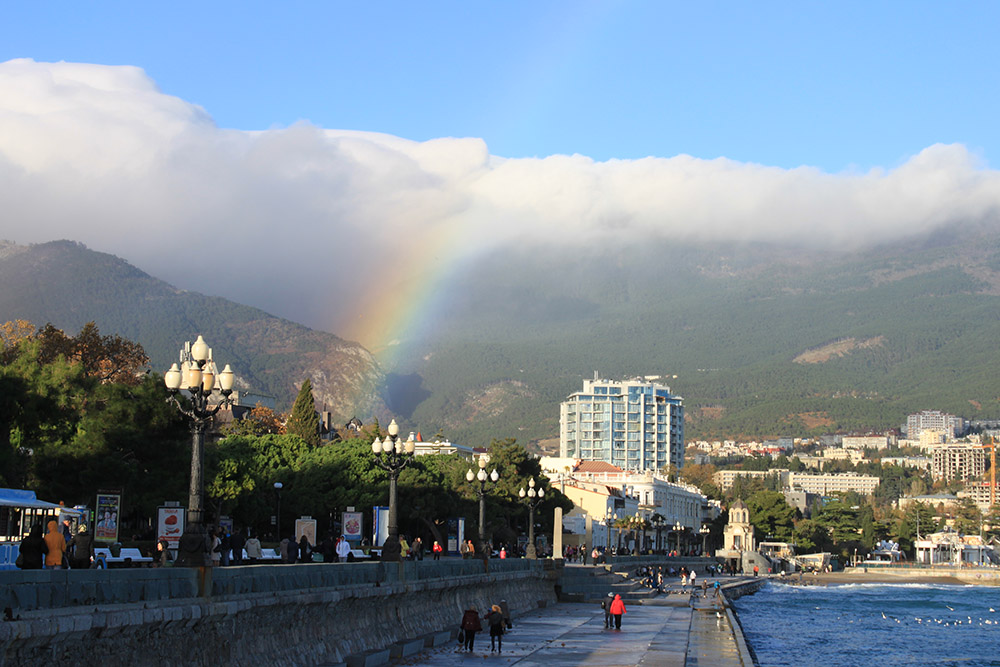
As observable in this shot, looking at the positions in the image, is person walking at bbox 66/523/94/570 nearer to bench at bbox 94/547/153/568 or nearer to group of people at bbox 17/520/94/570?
group of people at bbox 17/520/94/570

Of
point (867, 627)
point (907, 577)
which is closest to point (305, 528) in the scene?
point (867, 627)

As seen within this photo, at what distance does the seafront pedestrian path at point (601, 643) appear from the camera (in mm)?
30734

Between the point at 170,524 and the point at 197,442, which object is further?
the point at 170,524

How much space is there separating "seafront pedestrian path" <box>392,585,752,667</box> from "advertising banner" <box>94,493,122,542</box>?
8499 mm

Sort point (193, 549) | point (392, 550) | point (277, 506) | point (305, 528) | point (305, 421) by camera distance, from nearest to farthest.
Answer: point (193, 549) → point (392, 550) → point (305, 528) → point (277, 506) → point (305, 421)

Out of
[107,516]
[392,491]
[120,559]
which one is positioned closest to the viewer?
[107,516]

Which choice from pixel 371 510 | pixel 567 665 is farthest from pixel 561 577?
pixel 567 665

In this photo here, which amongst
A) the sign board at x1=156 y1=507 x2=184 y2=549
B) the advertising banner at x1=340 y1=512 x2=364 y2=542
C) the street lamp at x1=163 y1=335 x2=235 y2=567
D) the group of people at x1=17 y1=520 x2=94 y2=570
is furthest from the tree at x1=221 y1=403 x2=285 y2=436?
the group of people at x1=17 y1=520 x2=94 y2=570

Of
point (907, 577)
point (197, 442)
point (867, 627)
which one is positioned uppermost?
point (197, 442)

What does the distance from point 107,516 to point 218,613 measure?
1299 cm

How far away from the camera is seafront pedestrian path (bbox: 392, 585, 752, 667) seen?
30.7 m

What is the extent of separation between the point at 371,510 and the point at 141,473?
71.7 ft

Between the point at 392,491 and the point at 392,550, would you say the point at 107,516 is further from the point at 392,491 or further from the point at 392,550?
the point at 392,491

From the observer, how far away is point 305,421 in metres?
98.0
